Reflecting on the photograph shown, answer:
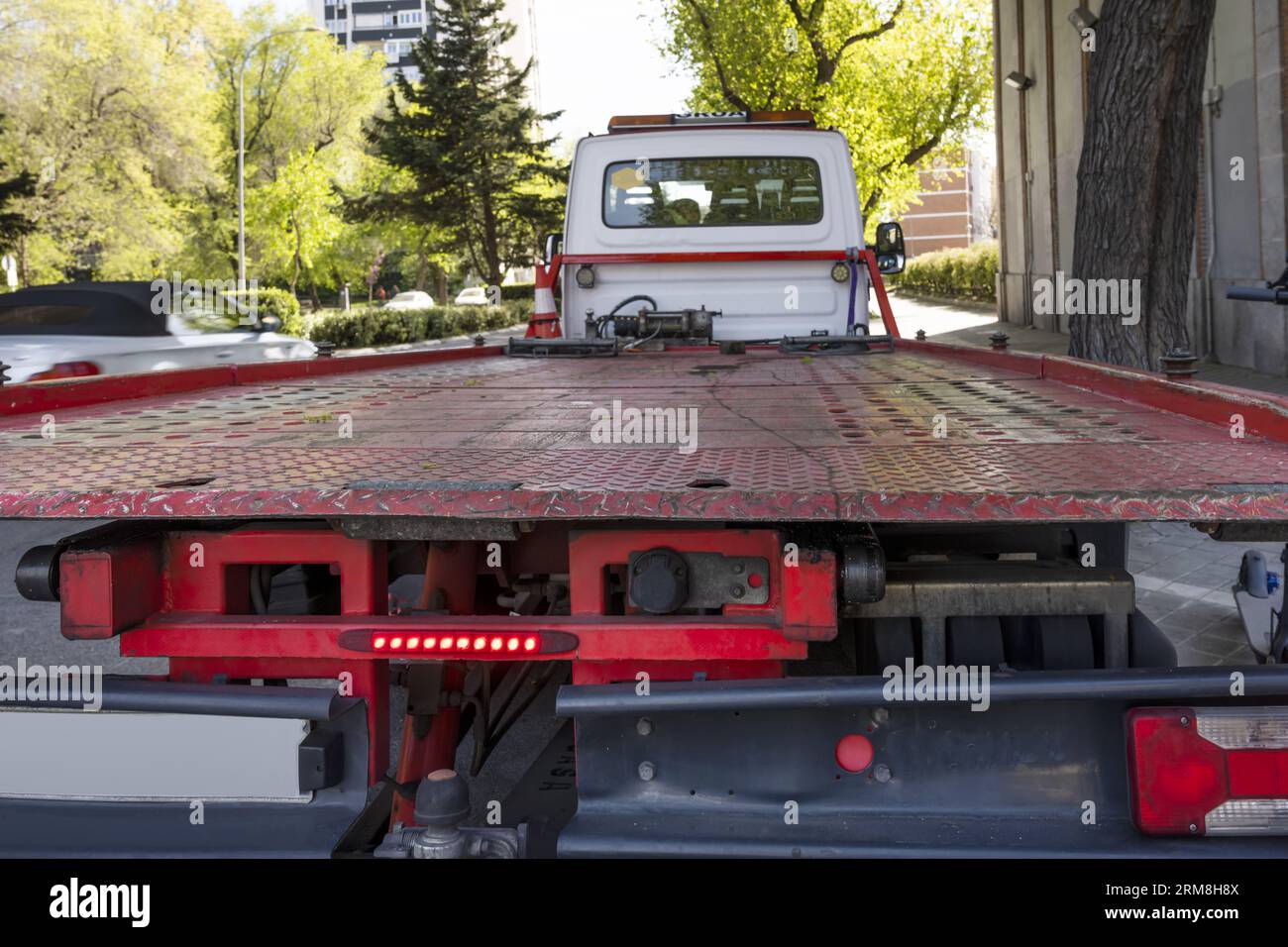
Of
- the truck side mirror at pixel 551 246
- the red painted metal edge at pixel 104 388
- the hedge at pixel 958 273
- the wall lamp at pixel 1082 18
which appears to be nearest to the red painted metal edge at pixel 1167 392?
the red painted metal edge at pixel 104 388

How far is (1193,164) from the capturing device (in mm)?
7734

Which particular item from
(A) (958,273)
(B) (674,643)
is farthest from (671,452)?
(A) (958,273)

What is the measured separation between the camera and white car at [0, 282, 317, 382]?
320 inches

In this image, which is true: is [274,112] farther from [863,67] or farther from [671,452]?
[671,452]

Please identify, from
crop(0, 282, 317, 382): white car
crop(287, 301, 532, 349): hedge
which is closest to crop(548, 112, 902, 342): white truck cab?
crop(0, 282, 317, 382): white car

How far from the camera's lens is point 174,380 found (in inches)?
157

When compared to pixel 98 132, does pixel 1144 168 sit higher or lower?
lower

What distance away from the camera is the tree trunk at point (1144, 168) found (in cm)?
745

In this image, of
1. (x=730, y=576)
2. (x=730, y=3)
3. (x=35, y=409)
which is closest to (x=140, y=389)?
(x=35, y=409)

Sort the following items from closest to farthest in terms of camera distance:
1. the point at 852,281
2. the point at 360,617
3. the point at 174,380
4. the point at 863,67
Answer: the point at 360,617 < the point at 174,380 < the point at 852,281 < the point at 863,67

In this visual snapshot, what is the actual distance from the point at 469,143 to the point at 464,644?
3665 centimetres

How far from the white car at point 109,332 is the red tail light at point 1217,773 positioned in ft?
23.7

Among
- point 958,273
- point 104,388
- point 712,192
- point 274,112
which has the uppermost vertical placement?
point 274,112
